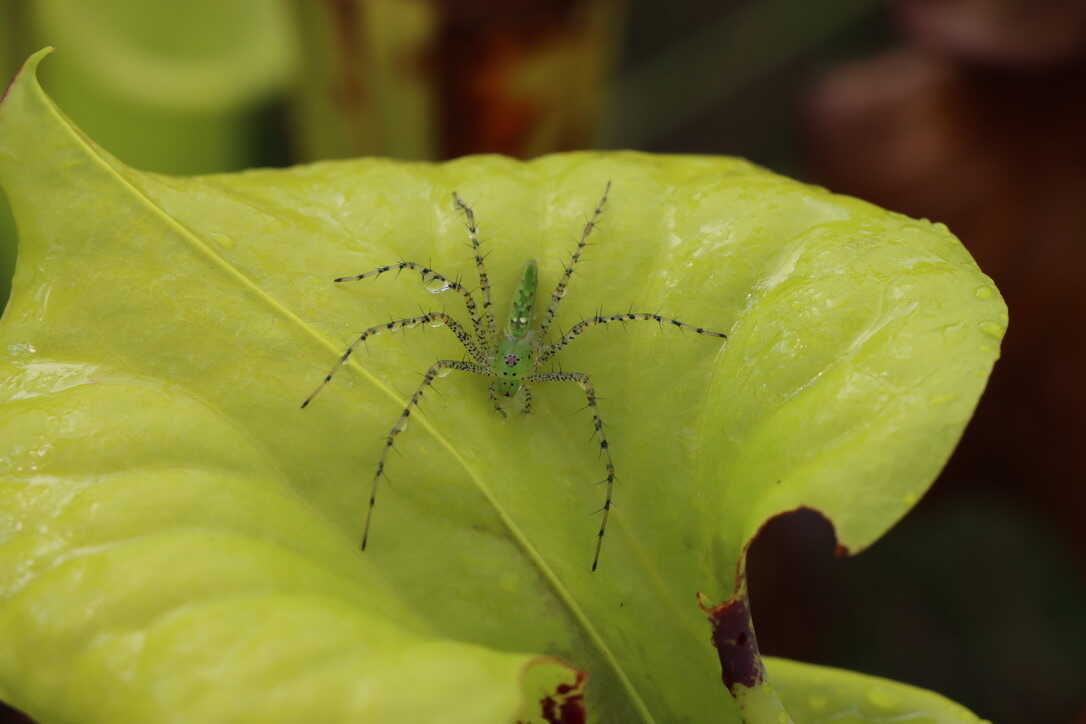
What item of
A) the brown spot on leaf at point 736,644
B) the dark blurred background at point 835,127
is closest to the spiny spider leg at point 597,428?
the brown spot on leaf at point 736,644

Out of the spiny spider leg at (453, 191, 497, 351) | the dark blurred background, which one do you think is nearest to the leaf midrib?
the spiny spider leg at (453, 191, 497, 351)

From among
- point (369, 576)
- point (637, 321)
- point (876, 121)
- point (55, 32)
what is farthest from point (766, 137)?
A: point (369, 576)

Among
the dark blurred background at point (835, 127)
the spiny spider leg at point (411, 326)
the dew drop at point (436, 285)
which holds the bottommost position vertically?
the dark blurred background at point (835, 127)

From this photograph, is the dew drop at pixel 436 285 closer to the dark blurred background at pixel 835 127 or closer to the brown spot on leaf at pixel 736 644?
the brown spot on leaf at pixel 736 644

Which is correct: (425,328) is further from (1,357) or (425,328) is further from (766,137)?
(766,137)

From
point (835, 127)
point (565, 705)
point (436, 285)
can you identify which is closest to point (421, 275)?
point (436, 285)
